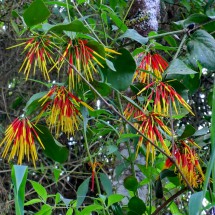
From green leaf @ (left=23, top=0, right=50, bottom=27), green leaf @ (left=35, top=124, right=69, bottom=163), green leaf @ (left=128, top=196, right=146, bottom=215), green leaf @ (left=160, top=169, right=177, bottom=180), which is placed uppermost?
green leaf @ (left=23, top=0, right=50, bottom=27)

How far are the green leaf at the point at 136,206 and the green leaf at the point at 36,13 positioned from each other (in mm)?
432

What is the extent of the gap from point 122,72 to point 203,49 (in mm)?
151

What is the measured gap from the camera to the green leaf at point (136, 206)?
3.80ft

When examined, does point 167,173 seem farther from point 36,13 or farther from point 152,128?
point 36,13

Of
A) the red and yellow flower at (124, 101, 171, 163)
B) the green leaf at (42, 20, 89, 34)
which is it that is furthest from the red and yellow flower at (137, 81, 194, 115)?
the green leaf at (42, 20, 89, 34)

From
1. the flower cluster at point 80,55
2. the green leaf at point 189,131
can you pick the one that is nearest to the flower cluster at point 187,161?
the green leaf at point 189,131

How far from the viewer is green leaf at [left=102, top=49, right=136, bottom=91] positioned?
1053 millimetres

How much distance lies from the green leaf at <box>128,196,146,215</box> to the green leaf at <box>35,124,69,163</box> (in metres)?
0.16

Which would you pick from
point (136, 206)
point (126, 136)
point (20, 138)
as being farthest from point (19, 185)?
point (136, 206)

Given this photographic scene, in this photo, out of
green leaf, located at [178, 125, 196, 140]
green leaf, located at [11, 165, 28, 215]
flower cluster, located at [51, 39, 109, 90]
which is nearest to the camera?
green leaf, located at [11, 165, 28, 215]

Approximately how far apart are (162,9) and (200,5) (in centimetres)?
18

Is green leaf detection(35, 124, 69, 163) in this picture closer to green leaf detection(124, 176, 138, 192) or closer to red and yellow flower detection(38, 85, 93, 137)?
red and yellow flower detection(38, 85, 93, 137)

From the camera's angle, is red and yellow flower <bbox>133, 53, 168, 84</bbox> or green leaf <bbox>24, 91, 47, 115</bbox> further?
red and yellow flower <bbox>133, 53, 168, 84</bbox>

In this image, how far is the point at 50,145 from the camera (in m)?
1.12
